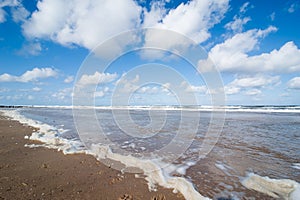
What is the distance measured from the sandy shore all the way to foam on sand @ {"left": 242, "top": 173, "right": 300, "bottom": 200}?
5.93 feet

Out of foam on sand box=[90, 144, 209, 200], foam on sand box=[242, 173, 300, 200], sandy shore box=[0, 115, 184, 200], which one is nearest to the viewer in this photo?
sandy shore box=[0, 115, 184, 200]

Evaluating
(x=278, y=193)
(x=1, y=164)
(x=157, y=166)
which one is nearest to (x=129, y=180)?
(x=157, y=166)

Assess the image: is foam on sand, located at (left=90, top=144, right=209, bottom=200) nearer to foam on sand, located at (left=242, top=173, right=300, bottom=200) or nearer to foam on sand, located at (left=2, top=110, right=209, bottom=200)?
foam on sand, located at (left=2, top=110, right=209, bottom=200)

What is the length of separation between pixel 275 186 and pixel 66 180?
4516mm

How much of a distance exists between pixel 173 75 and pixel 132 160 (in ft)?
26.9

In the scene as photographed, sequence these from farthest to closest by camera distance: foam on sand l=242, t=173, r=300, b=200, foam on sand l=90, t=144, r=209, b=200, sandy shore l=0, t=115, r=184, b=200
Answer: foam on sand l=242, t=173, r=300, b=200
foam on sand l=90, t=144, r=209, b=200
sandy shore l=0, t=115, r=184, b=200

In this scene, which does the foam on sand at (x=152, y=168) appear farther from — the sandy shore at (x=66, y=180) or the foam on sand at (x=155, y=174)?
the sandy shore at (x=66, y=180)

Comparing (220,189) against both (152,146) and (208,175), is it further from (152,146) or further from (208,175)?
(152,146)

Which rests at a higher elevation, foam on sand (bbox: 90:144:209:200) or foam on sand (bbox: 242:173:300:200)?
foam on sand (bbox: 90:144:209:200)

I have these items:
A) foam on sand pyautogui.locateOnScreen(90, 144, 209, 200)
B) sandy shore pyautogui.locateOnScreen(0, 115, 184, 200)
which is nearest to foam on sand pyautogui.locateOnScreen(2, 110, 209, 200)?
foam on sand pyautogui.locateOnScreen(90, 144, 209, 200)

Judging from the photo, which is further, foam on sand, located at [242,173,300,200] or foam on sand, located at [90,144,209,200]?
foam on sand, located at [242,173,300,200]

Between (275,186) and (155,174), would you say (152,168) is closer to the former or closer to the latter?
(155,174)

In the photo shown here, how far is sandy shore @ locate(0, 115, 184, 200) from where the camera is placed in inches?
122

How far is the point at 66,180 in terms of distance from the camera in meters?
3.63
